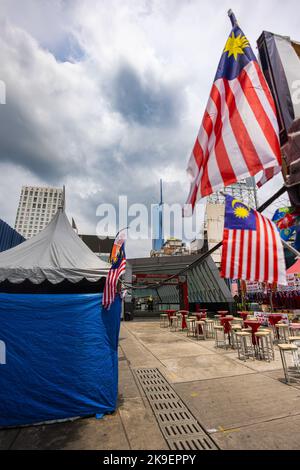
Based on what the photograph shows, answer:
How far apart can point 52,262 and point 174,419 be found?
12.1 feet

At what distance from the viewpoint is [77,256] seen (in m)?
5.38

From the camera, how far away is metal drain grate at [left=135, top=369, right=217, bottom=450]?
10.5 ft

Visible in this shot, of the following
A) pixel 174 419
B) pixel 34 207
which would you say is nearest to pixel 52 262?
pixel 174 419

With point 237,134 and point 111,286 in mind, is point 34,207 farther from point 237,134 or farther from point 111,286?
point 237,134

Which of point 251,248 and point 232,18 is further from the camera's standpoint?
point 232,18

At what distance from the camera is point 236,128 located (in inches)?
141

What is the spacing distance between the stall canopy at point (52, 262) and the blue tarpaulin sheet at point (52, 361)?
17.5 inches

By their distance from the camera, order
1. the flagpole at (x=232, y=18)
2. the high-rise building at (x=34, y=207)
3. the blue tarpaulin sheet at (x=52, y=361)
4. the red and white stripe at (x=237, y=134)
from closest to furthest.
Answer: the red and white stripe at (x=237, y=134) < the blue tarpaulin sheet at (x=52, y=361) < the flagpole at (x=232, y=18) < the high-rise building at (x=34, y=207)

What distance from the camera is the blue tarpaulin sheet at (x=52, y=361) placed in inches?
149

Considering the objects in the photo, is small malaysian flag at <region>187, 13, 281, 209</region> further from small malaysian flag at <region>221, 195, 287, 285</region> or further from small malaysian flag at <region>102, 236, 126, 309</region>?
small malaysian flag at <region>102, 236, 126, 309</region>

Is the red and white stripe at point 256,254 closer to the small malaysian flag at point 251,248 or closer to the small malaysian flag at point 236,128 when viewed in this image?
the small malaysian flag at point 251,248

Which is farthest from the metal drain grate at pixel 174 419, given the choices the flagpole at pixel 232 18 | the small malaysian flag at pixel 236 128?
the flagpole at pixel 232 18

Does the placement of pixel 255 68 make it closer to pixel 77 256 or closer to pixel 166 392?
pixel 77 256
